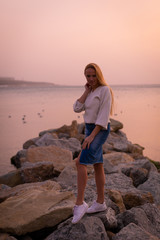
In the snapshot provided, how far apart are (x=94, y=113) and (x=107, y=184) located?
9.02 feet

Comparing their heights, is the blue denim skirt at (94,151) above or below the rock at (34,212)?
above

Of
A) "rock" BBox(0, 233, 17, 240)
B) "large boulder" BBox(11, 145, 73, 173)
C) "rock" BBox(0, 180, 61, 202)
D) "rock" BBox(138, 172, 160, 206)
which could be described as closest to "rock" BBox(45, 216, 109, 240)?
"rock" BBox(0, 233, 17, 240)

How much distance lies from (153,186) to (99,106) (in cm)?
327

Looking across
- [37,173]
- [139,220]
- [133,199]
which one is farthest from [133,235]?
[37,173]

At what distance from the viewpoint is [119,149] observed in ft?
35.3

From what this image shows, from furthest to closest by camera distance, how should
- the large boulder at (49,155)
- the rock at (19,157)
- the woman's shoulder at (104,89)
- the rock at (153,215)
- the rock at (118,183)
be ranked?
1. the rock at (19,157)
2. the large boulder at (49,155)
3. the rock at (118,183)
4. the rock at (153,215)
5. the woman's shoulder at (104,89)

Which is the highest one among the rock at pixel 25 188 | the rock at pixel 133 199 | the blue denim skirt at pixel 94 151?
the blue denim skirt at pixel 94 151

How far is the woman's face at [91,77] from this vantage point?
3600 millimetres

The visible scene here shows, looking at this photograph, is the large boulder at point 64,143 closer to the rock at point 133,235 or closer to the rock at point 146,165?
the rock at point 146,165

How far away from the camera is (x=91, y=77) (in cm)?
361

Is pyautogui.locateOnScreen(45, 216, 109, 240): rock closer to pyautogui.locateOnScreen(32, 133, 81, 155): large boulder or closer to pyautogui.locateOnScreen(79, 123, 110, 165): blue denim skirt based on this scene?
pyautogui.locateOnScreen(79, 123, 110, 165): blue denim skirt

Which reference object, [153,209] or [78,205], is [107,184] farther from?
[78,205]

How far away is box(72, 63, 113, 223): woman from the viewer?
3490 millimetres

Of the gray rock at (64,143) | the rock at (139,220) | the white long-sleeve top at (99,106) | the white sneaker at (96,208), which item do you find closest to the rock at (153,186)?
the rock at (139,220)
